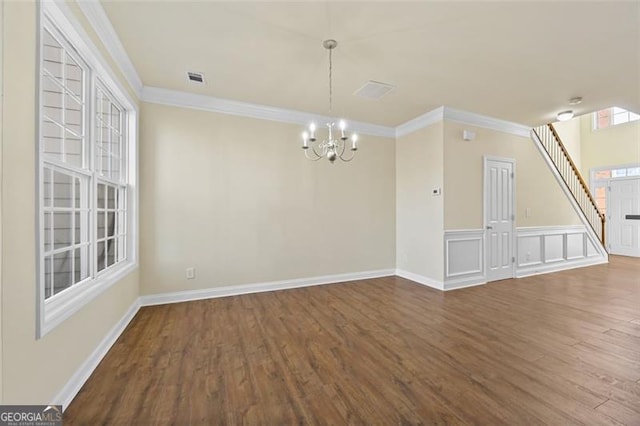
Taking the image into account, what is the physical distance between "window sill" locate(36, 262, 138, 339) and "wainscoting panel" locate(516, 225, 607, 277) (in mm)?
6274

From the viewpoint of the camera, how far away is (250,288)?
4090mm

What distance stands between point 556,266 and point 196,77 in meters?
7.38

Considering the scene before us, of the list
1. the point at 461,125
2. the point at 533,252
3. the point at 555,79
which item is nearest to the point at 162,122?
the point at 461,125

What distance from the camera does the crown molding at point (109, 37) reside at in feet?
6.75

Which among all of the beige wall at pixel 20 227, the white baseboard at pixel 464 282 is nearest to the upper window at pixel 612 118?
the white baseboard at pixel 464 282

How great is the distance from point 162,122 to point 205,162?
746 millimetres

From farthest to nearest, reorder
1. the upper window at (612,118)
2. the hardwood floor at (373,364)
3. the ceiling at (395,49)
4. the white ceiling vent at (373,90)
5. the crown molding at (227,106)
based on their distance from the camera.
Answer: the upper window at (612,118), the crown molding at (227,106), the white ceiling vent at (373,90), the ceiling at (395,49), the hardwood floor at (373,364)

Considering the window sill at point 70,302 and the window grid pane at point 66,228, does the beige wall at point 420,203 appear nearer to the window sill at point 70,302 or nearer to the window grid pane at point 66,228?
the window sill at point 70,302

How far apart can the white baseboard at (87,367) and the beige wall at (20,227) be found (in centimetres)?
13

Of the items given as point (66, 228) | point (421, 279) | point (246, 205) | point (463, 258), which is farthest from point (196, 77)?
point (463, 258)

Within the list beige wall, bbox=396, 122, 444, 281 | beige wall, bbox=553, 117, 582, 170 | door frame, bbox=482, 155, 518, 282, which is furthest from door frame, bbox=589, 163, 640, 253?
beige wall, bbox=396, 122, 444, 281

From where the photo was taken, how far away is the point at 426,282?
453 cm

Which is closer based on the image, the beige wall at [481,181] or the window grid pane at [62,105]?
the window grid pane at [62,105]

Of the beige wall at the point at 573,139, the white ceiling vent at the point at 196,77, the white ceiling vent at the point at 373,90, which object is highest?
the beige wall at the point at 573,139
